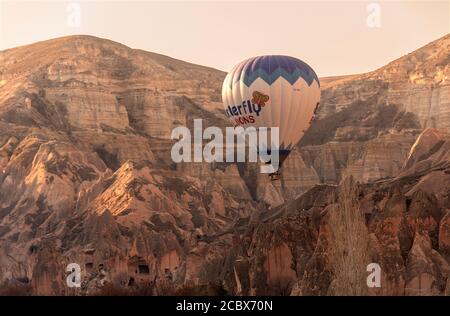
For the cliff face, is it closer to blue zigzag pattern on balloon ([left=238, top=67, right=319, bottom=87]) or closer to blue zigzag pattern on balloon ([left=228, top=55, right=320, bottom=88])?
blue zigzag pattern on balloon ([left=238, top=67, right=319, bottom=87])

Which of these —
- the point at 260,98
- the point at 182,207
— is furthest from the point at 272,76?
the point at 182,207

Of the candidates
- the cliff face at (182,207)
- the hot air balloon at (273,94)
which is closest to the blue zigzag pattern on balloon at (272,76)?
the hot air balloon at (273,94)

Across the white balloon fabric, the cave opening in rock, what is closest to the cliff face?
the cave opening in rock

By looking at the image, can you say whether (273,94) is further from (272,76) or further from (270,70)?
(270,70)

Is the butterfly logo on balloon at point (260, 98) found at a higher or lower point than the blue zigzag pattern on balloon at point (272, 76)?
lower

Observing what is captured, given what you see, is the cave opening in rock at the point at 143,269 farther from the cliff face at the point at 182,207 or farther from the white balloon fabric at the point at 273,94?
the white balloon fabric at the point at 273,94
